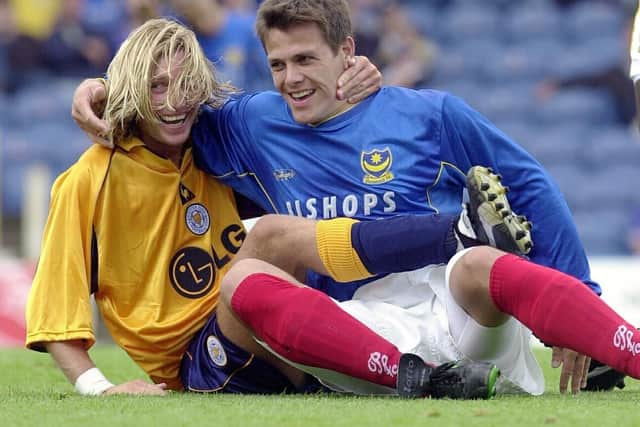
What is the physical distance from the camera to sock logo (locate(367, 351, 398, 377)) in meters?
3.20

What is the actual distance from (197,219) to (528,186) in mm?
1042

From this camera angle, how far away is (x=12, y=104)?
11.4 m

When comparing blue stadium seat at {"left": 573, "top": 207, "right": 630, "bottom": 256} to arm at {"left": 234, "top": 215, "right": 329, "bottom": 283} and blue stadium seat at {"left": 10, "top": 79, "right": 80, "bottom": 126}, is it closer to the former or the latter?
blue stadium seat at {"left": 10, "top": 79, "right": 80, "bottom": 126}

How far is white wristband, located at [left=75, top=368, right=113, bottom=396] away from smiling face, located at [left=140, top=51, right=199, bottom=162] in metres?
0.74

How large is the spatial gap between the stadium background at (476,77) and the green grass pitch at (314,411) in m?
5.89

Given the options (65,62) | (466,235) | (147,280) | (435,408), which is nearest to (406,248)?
(466,235)

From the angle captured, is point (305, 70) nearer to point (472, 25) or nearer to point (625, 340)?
point (625, 340)

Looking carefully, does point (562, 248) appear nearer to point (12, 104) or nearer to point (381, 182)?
point (381, 182)

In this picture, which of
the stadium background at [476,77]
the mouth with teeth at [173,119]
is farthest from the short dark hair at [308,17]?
the stadium background at [476,77]

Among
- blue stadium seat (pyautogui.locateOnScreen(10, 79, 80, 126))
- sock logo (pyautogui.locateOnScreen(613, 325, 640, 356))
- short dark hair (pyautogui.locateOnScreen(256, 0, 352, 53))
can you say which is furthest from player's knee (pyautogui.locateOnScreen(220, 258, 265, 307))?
blue stadium seat (pyautogui.locateOnScreen(10, 79, 80, 126))

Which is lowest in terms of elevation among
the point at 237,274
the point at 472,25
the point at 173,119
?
the point at 237,274

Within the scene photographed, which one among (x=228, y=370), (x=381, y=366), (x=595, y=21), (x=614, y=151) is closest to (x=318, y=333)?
(x=381, y=366)

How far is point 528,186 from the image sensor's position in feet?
11.5

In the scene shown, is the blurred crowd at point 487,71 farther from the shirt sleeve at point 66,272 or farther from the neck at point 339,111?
the shirt sleeve at point 66,272
